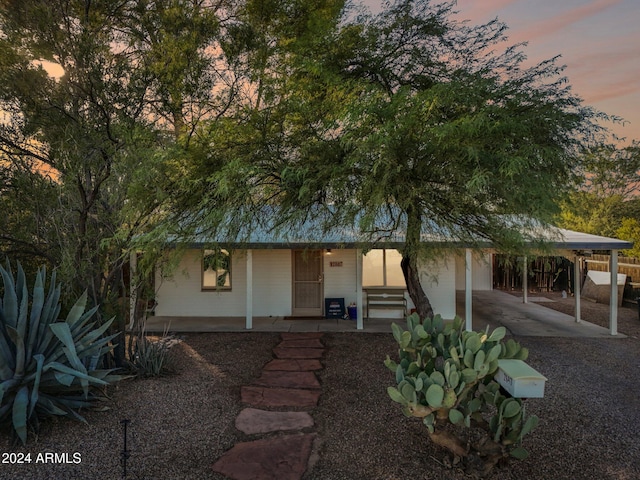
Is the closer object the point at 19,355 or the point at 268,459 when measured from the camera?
the point at 268,459

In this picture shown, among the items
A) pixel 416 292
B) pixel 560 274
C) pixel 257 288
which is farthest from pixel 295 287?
pixel 560 274

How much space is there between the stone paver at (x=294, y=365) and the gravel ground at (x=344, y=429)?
257 mm

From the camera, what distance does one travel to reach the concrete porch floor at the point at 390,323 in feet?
30.4

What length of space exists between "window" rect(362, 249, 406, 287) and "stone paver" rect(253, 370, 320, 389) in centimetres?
517

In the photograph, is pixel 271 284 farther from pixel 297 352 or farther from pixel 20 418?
pixel 20 418

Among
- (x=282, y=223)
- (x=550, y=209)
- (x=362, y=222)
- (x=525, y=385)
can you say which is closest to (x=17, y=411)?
(x=282, y=223)

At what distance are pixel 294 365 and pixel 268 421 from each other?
7.22ft

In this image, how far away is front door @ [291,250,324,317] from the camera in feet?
36.1

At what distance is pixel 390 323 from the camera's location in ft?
33.2

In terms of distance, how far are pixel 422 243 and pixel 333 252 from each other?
18.8 ft

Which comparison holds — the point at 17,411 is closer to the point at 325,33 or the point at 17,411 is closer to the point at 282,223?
the point at 282,223

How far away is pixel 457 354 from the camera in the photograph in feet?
10.7

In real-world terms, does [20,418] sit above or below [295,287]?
below

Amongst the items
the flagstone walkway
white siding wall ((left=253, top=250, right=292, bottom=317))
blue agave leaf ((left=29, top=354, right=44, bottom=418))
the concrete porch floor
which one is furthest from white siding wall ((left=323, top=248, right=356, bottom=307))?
blue agave leaf ((left=29, top=354, right=44, bottom=418))
